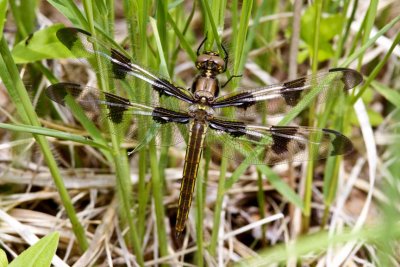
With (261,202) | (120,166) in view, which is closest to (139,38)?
(120,166)

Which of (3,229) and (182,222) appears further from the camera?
(3,229)

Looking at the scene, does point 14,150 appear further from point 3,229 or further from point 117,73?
point 117,73

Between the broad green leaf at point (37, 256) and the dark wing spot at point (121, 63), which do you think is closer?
the broad green leaf at point (37, 256)

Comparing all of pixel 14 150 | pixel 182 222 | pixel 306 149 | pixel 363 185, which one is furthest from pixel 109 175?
pixel 363 185

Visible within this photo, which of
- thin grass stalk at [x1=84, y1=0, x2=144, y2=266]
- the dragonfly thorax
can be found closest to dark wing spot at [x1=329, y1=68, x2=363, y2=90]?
the dragonfly thorax

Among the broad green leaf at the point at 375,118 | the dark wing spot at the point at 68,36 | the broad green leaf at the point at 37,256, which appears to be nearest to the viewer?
the broad green leaf at the point at 37,256

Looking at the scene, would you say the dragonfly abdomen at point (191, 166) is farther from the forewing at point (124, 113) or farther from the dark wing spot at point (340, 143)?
the dark wing spot at point (340, 143)

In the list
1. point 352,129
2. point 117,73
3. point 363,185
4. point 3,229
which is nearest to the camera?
point 117,73

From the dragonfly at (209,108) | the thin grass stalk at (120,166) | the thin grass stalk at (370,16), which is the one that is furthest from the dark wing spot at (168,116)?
the thin grass stalk at (370,16)
